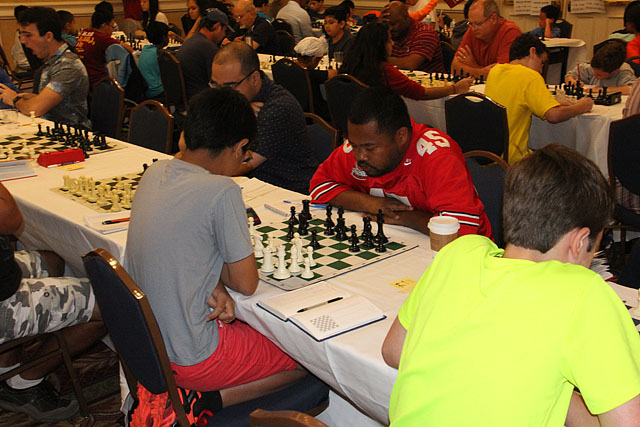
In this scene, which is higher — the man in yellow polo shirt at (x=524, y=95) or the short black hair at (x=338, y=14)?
the short black hair at (x=338, y=14)

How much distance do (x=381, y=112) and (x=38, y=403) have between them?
1.79m

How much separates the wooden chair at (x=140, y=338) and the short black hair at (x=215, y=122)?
1.58 ft

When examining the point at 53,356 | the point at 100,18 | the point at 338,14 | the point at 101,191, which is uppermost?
the point at 100,18

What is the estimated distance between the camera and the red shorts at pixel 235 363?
75.9 inches

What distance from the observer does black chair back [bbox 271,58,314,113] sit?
230 inches

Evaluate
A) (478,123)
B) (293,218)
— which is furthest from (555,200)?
(478,123)

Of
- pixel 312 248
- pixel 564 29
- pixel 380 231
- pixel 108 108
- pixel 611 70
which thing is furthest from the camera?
pixel 564 29

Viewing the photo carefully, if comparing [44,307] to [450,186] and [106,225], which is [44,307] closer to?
[106,225]

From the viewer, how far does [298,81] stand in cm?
590

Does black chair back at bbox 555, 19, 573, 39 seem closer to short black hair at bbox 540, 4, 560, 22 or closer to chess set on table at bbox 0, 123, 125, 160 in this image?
short black hair at bbox 540, 4, 560, 22

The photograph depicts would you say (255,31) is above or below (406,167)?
above

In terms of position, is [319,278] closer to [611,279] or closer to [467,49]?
[611,279]

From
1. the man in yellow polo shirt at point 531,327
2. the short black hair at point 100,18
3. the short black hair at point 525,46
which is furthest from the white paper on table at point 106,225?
the short black hair at point 100,18

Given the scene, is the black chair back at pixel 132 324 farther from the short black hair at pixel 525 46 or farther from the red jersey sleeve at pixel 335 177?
the short black hair at pixel 525 46
